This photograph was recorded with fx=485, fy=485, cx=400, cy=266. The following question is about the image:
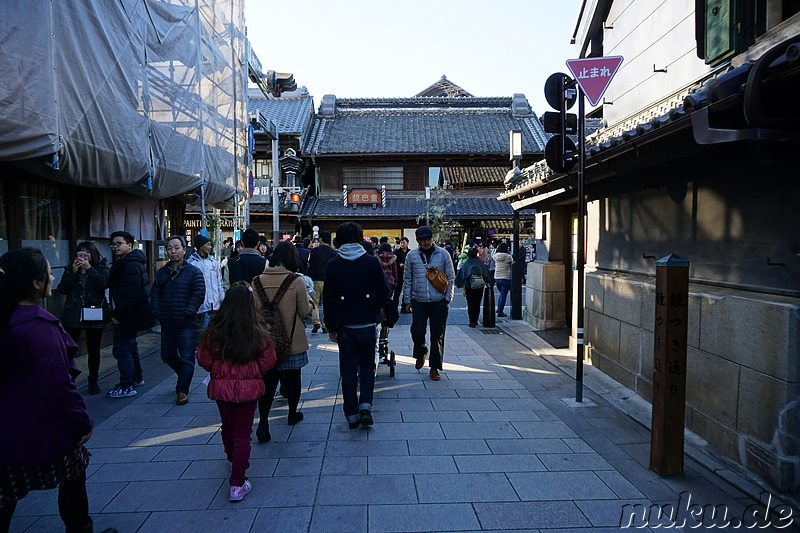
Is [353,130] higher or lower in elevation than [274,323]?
higher

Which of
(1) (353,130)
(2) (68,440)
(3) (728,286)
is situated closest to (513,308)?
(3) (728,286)

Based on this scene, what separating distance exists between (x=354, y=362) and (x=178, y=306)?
7.51 ft

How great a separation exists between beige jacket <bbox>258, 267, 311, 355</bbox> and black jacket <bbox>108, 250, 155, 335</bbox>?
84.3 inches

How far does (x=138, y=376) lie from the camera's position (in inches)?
251

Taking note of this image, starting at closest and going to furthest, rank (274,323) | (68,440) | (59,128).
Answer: (68,440) → (274,323) → (59,128)

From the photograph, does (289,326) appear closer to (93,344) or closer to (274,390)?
(274,390)

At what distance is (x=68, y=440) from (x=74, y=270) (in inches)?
152

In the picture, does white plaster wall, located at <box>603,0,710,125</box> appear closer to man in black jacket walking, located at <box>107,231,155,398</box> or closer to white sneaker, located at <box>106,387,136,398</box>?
man in black jacket walking, located at <box>107,231,155,398</box>

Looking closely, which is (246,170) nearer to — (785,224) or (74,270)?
(74,270)

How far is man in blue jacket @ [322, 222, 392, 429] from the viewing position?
4.85 m

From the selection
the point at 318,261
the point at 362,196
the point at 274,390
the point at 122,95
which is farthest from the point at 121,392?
the point at 362,196

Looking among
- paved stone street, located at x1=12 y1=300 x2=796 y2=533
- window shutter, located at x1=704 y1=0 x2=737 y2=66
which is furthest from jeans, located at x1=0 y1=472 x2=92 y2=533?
window shutter, located at x1=704 y1=0 x2=737 y2=66

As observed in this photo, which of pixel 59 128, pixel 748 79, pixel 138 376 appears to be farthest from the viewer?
pixel 138 376

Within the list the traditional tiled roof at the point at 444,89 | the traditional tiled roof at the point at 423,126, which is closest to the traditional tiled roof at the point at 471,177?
the traditional tiled roof at the point at 423,126
